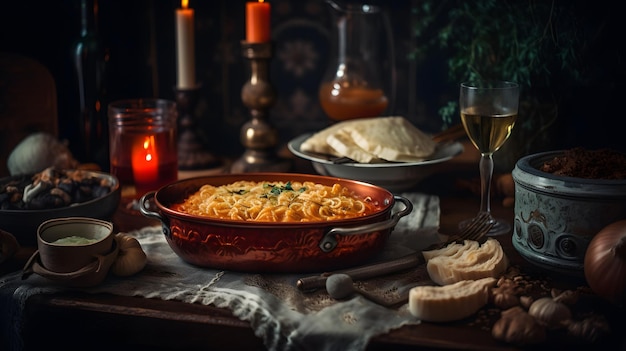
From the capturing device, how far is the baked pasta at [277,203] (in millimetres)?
1568

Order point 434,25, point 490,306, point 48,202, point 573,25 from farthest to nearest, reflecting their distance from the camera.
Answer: point 434,25 < point 573,25 < point 48,202 < point 490,306

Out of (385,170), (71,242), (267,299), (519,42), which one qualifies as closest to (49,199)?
(71,242)

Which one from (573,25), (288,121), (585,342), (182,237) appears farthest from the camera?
(288,121)

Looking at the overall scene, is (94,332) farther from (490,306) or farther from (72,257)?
(490,306)

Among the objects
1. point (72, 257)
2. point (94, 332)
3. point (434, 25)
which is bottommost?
point (94, 332)

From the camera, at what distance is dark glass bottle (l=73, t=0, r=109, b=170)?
2.29m

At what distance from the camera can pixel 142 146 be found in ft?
6.82

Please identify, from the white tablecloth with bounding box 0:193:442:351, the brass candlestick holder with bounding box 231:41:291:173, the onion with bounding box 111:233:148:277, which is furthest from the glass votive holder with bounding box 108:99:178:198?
the onion with bounding box 111:233:148:277

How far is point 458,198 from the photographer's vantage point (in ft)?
7.21

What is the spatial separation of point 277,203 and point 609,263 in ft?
2.16

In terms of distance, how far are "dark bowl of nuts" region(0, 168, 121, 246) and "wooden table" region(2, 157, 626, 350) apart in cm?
30

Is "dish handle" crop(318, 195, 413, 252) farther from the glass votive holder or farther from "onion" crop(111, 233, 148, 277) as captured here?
the glass votive holder

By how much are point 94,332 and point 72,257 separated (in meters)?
0.14

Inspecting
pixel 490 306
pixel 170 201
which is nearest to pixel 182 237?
pixel 170 201
